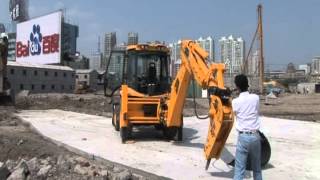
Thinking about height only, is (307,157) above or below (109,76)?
below

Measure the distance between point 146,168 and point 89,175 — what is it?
1.13m

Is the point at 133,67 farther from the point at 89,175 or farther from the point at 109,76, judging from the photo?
the point at 89,175

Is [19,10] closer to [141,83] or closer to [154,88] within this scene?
[141,83]

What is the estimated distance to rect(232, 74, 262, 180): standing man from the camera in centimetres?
763

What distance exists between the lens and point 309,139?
14227 millimetres

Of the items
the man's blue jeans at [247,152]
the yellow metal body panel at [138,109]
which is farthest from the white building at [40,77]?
the man's blue jeans at [247,152]

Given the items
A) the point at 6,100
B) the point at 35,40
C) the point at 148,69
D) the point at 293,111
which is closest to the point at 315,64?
the point at 35,40

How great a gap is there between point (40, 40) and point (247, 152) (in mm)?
65465

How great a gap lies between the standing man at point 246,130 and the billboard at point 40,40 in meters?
60.9

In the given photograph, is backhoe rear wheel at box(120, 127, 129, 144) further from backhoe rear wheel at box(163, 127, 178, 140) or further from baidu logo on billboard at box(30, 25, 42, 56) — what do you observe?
baidu logo on billboard at box(30, 25, 42, 56)

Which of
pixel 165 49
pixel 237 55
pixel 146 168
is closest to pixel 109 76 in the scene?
pixel 165 49

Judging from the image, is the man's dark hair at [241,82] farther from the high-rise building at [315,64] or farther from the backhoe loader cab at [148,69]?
the high-rise building at [315,64]

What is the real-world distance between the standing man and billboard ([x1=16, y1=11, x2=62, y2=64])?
60.9 m

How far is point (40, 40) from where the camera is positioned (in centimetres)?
7025
